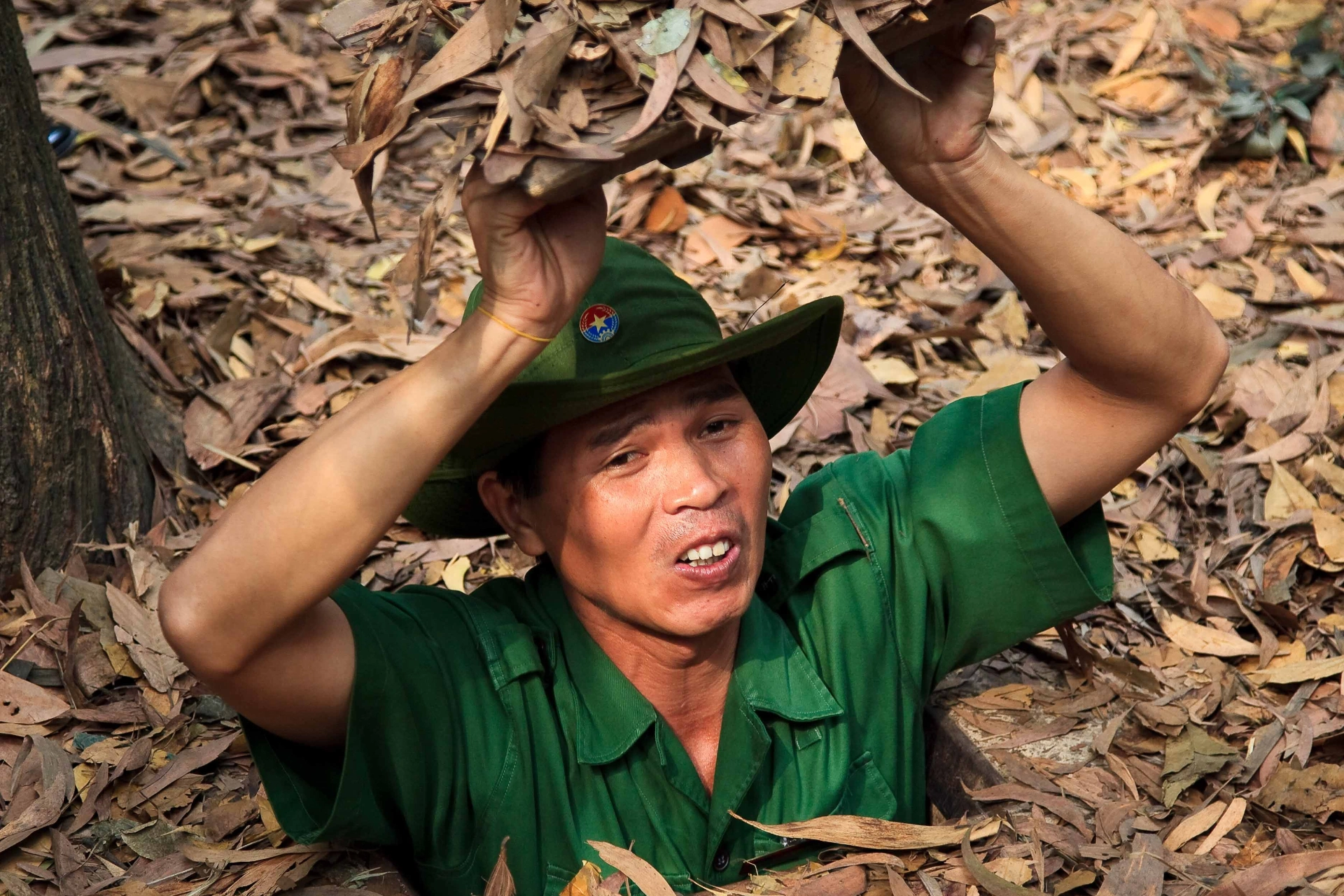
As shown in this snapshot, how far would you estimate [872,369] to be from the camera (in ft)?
14.8

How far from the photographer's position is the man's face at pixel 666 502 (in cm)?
248

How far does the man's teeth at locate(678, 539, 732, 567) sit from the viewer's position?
248 centimetres

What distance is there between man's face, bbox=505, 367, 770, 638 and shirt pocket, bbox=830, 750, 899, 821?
52 centimetres

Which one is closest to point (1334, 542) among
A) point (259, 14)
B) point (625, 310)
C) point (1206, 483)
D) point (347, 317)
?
point (1206, 483)

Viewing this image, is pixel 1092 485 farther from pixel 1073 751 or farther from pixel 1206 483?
pixel 1206 483

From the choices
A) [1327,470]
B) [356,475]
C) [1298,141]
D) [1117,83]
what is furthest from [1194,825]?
[1117,83]

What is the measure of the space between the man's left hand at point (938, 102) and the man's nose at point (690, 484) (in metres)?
0.66

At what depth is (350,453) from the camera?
2.12 m

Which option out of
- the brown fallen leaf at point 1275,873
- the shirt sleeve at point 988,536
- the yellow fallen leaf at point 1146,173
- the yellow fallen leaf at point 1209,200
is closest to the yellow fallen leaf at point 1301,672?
the shirt sleeve at point 988,536

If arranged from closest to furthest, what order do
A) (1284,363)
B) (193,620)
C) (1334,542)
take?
(193,620) < (1334,542) < (1284,363)

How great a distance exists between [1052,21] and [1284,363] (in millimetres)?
2613

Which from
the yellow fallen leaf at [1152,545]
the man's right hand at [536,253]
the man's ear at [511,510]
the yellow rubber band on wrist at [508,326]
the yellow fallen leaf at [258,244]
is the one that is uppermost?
the man's right hand at [536,253]

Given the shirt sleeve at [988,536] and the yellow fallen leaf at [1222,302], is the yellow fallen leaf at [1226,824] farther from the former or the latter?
the yellow fallen leaf at [1222,302]

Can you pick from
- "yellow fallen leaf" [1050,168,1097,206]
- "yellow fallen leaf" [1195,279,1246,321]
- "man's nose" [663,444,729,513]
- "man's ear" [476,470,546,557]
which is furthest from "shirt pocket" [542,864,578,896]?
"yellow fallen leaf" [1050,168,1097,206]
